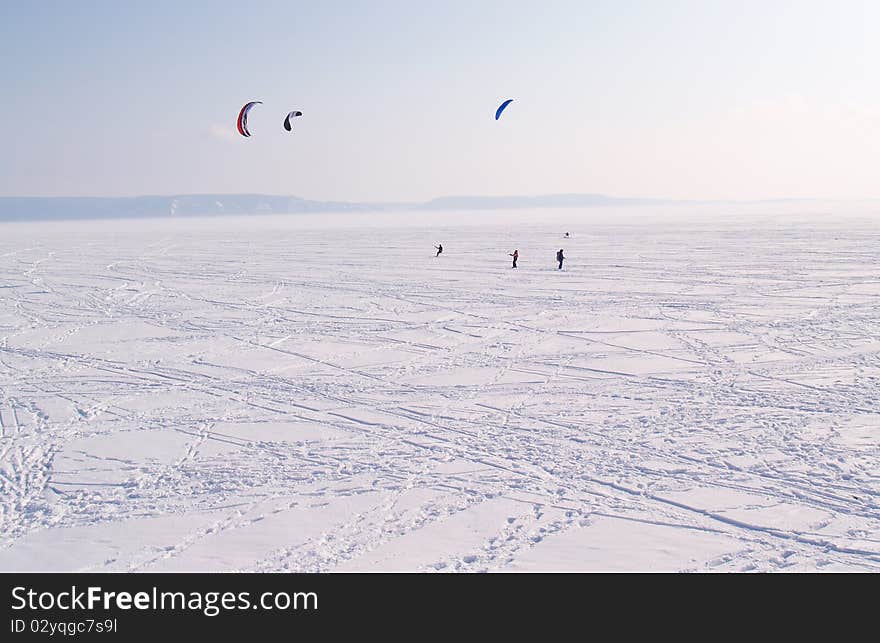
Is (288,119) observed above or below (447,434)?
above

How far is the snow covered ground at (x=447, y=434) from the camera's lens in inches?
177

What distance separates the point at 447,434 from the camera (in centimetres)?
657

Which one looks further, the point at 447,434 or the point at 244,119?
the point at 244,119

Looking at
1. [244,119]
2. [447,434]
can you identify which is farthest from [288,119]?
[447,434]

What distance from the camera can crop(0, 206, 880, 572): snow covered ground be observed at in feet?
14.7

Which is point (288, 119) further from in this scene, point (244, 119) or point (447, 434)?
point (447, 434)

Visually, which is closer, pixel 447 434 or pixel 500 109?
pixel 447 434

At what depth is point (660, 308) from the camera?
1302cm

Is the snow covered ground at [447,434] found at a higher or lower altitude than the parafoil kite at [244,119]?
lower

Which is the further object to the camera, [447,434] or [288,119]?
[288,119]

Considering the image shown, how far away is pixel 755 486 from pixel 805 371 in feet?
12.8
